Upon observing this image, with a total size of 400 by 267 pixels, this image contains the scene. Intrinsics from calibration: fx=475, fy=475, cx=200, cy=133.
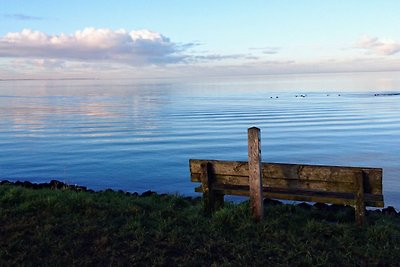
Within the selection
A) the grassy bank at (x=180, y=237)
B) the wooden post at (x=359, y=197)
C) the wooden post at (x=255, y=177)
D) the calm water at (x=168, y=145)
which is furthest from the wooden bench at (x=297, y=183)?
the calm water at (x=168, y=145)

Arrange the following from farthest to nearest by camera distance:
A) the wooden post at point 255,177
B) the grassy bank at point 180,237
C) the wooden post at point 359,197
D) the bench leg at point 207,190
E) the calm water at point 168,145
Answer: the calm water at point 168,145 < the bench leg at point 207,190 < the wooden post at point 255,177 < the wooden post at point 359,197 < the grassy bank at point 180,237

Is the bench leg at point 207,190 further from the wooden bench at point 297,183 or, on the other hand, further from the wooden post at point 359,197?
the wooden post at point 359,197

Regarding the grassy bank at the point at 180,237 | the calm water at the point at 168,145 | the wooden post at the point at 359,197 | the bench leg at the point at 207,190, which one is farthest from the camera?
the calm water at the point at 168,145

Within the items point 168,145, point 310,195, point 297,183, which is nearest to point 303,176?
point 297,183

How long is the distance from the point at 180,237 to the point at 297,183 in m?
2.34

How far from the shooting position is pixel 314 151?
22.7 metres

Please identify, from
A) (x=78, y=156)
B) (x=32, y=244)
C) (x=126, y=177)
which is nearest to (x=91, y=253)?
(x=32, y=244)

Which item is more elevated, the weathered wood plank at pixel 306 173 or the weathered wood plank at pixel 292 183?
the weathered wood plank at pixel 306 173

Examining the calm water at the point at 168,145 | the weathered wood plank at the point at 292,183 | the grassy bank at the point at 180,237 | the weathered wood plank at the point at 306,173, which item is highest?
the weathered wood plank at the point at 306,173

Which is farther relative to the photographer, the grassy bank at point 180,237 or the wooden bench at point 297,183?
the wooden bench at point 297,183

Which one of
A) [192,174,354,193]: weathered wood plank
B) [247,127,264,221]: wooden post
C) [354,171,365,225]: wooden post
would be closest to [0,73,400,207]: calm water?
[354,171,365,225]: wooden post

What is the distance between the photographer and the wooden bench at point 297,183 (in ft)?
25.5

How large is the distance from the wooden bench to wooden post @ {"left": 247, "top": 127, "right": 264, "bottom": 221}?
4.3 inches

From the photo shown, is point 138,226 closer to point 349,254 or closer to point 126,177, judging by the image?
point 349,254
